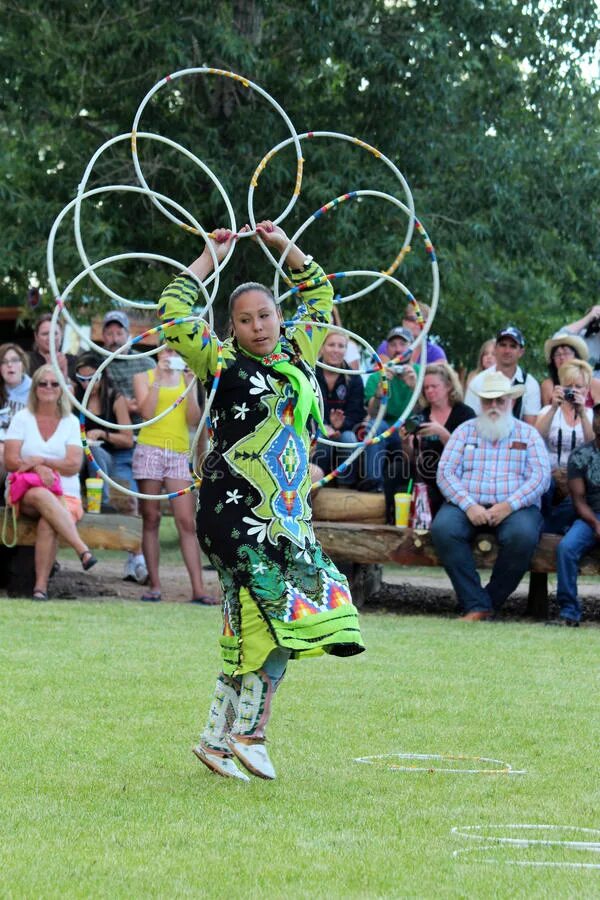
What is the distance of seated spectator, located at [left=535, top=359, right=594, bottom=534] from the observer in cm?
1105

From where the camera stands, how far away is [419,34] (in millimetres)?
14023

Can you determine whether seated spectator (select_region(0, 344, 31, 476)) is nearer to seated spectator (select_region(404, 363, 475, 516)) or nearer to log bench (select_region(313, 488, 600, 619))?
log bench (select_region(313, 488, 600, 619))

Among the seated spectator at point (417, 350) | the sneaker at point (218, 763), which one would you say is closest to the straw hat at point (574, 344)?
the seated spectator at point (417, 350)

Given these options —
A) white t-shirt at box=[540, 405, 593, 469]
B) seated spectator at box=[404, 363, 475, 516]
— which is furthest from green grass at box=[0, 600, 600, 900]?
white t-shirt at box=[540, 405, 593, 469]

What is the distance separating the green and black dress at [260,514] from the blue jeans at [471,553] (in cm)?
525

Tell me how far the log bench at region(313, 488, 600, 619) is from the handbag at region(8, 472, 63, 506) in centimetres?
212

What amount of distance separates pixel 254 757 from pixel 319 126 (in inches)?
402

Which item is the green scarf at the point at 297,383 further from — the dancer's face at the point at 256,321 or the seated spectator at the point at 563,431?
the seated spectator at the point at 563,431

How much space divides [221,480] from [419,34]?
30.9ft

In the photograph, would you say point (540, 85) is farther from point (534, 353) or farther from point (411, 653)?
point (411, 653)

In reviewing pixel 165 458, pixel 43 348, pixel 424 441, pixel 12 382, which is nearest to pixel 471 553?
pixel 424 441

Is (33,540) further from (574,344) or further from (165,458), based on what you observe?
(574,344)

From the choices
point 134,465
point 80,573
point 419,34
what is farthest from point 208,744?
point 419,34

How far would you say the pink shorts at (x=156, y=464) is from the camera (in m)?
11.4
